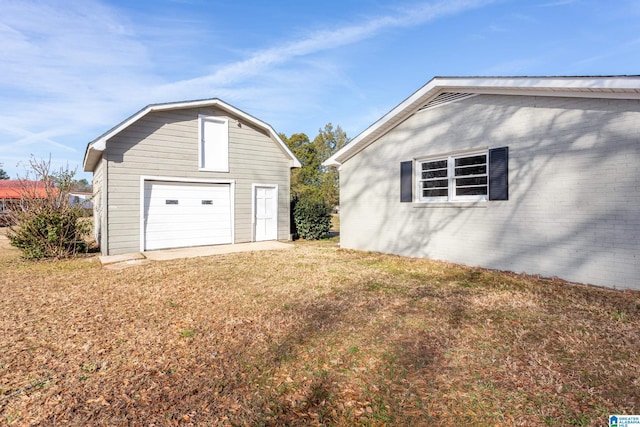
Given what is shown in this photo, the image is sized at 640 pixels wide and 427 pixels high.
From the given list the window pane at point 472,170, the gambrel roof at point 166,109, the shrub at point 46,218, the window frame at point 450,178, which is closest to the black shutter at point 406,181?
the window frame at point 450,178

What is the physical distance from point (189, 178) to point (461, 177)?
8683mm

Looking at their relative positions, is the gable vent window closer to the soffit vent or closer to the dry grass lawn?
the soffit vent

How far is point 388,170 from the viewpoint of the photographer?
9.28m

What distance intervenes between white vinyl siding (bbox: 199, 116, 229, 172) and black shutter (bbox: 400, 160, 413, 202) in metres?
6.36

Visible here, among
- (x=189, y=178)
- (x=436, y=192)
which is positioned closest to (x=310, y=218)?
(x=189, y=178)

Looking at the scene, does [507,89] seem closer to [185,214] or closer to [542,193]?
[542,193]

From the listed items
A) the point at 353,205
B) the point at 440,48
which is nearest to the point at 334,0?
the point at 440,48

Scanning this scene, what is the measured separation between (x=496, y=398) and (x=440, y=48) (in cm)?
1217

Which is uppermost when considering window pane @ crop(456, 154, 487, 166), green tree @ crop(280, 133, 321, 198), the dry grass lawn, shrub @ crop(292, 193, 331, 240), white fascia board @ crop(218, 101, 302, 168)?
green tree @ crop(280, 133, 321, 198)

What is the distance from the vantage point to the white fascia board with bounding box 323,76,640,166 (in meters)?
5.12

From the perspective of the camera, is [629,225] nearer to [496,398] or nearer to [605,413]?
[605,413]

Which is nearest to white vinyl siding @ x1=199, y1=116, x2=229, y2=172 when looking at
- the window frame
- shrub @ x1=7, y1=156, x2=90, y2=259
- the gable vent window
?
shrub @ x1=7, y1=156, x2=90, y2=259

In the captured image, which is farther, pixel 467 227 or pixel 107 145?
pixel 107 145

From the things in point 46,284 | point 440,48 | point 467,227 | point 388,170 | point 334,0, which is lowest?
point 46,284
